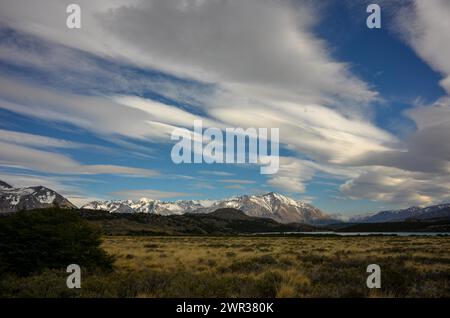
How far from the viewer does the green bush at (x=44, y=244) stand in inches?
608

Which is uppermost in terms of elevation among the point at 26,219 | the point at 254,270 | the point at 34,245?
the point at 26,219

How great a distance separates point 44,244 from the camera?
53.0ft

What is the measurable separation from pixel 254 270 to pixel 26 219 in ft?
35.4

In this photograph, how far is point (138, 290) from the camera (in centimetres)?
1155

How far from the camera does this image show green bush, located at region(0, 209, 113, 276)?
50.7ft

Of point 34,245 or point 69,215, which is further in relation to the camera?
point 69,215

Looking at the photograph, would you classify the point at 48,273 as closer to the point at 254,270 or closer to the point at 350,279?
the point at 254,270
